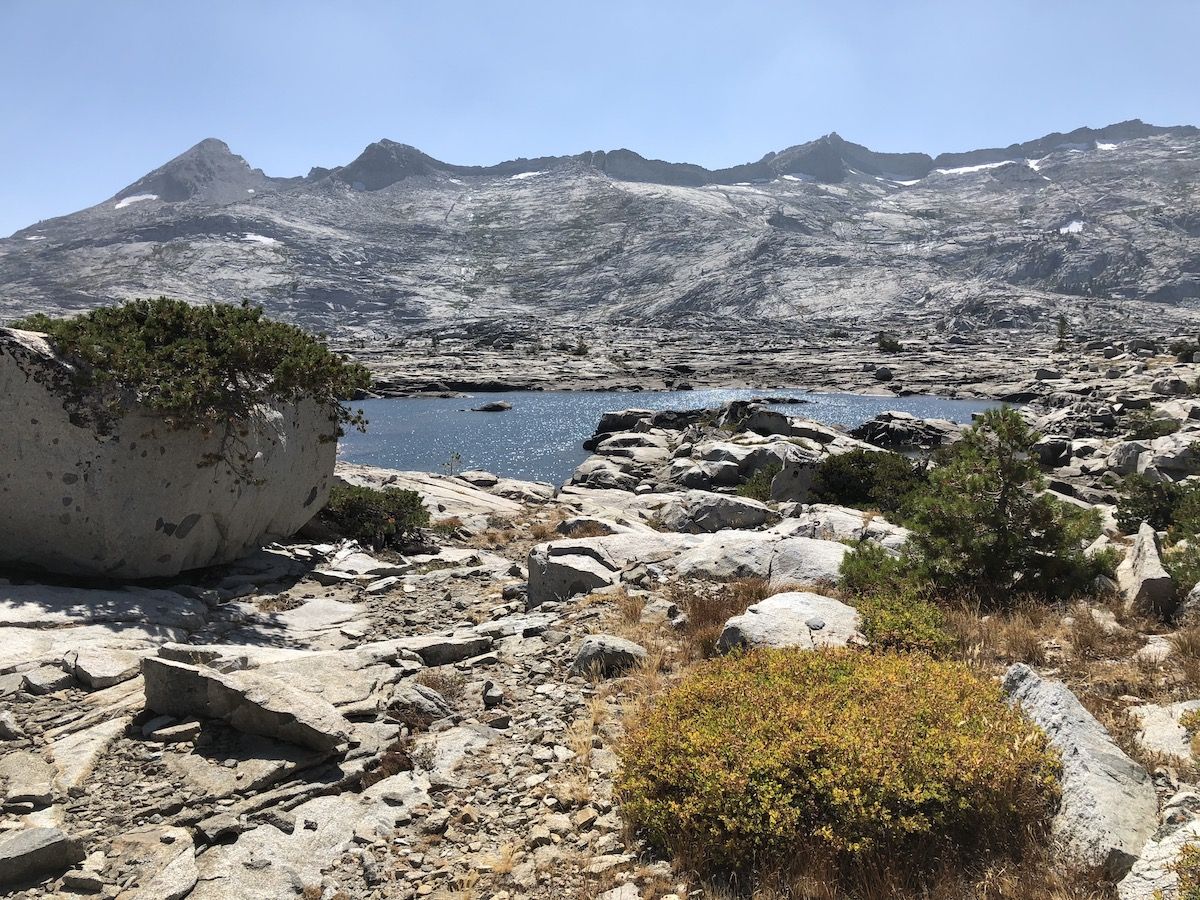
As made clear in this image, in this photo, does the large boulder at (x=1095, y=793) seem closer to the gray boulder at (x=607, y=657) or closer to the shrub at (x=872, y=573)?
the gray boulder at (x=607, y=657)

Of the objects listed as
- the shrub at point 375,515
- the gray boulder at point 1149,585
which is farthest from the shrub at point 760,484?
the gray boulder at point 1149,585

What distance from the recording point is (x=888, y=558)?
12992 mm

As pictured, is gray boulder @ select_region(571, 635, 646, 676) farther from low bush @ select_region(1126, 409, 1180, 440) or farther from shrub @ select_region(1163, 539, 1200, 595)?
low bush @ select_region(1126, 409, 1180, 440)

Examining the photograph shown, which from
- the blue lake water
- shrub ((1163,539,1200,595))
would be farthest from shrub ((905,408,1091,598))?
the blue lake water

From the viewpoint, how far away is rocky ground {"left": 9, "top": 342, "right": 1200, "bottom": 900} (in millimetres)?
6051

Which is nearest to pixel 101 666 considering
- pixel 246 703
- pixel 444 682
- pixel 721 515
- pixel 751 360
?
pixel 246 703

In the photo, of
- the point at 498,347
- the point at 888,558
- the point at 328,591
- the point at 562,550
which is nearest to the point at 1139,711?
the point at 888,558

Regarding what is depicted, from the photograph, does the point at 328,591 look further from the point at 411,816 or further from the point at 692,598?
the point at 411,816

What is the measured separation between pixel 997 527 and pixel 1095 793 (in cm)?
731

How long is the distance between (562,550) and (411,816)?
870 cm

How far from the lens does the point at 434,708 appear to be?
9.16 meters

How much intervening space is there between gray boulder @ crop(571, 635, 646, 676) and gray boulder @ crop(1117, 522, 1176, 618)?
703cm

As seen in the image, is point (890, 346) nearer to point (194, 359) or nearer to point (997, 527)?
point (997, 527)

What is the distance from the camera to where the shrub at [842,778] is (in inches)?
230
